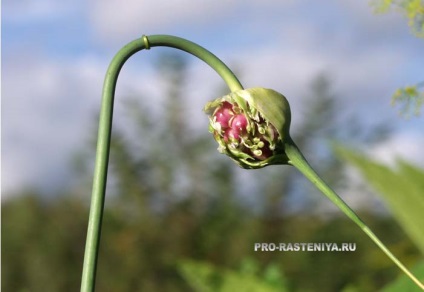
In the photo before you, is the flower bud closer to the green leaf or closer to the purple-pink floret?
the purple-pink floret

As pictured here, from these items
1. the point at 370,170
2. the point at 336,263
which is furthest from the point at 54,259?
the point at 370,170

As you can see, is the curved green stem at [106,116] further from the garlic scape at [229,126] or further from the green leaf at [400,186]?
the green leaf at [400,186]

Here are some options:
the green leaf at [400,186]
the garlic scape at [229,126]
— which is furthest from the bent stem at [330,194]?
the green leaf at [400,186]

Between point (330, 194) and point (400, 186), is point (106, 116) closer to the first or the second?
point (330, 194)

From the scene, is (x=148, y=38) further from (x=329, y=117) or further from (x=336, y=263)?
(x=336, y=263)

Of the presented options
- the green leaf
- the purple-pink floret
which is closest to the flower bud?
the purple-pink floret

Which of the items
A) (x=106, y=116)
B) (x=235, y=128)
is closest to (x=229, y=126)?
(x=235, y=128)

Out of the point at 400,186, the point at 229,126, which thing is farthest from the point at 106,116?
the point at 400,186

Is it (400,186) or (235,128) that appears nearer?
(235,128)
